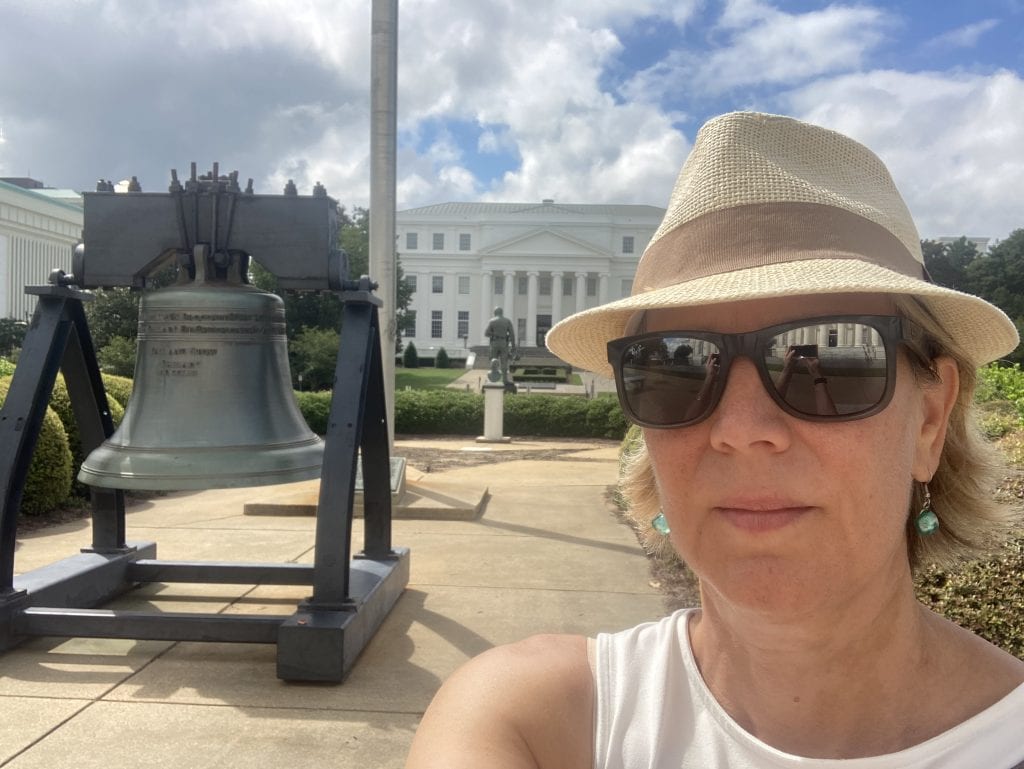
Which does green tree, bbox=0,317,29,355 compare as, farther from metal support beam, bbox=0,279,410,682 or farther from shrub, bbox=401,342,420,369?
metal support beam, bbox=0,279,410,682

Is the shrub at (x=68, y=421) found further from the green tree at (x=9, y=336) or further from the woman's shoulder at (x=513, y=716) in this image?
the green tree at (x=9, y=336)

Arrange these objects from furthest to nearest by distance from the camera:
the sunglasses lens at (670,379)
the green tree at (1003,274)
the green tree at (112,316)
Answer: the green tree at (1003,274) → the green tree at (112,316) → the sunglasses lens at (670,379)

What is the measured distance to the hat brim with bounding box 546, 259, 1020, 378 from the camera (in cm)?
106

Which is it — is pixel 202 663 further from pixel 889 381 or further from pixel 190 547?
pixel 889 381

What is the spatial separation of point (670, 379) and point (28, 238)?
62.7 meters

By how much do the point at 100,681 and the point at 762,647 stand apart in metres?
3.36

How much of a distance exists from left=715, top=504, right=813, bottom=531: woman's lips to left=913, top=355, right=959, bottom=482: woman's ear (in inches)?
10.7

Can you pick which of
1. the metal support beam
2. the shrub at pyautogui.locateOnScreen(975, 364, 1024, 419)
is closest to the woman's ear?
the metal support beam

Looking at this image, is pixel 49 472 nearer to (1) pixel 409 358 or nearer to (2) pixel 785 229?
(2) pixel 785 229

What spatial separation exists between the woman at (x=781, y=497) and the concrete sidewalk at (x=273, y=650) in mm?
2003

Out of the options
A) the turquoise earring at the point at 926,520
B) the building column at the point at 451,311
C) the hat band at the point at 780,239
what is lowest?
the turquoise earring at the point at 926,520

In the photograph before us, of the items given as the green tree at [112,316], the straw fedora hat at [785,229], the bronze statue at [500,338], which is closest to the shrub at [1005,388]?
the straw fedora hat at [785,229]

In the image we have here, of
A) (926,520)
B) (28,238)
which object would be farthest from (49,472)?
(28,238)

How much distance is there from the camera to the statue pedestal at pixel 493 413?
52.0ft
